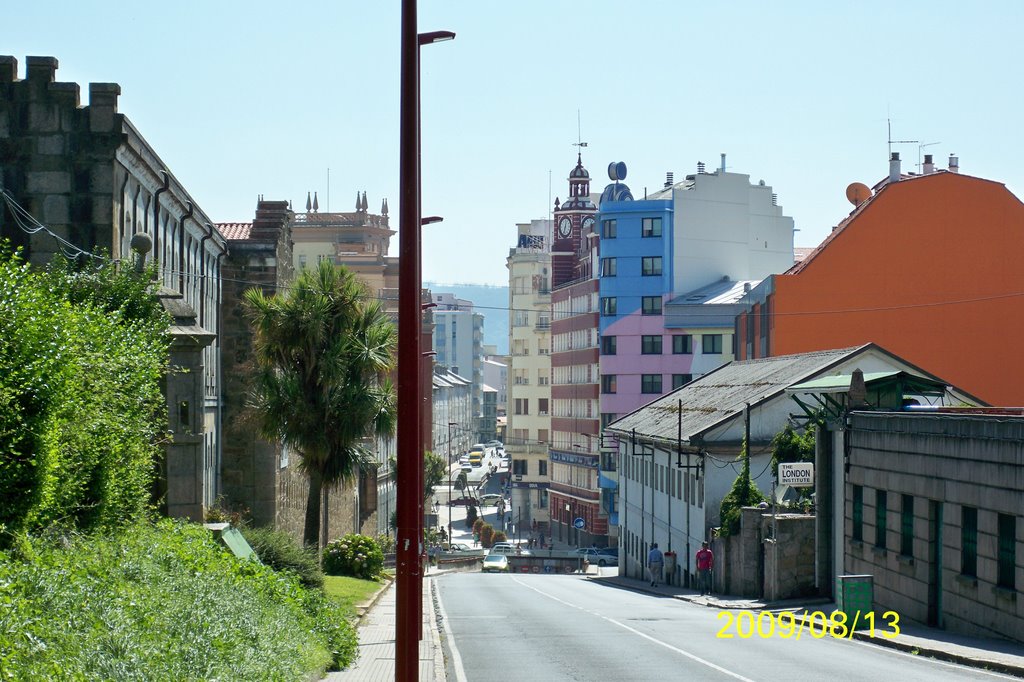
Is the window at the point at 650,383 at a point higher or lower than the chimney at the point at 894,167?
lower

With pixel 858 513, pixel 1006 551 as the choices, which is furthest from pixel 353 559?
pixel 1006 551

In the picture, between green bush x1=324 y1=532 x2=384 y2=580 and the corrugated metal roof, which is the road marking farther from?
the corrugated metal roof

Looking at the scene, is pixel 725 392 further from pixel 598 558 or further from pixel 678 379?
pixel 678 379

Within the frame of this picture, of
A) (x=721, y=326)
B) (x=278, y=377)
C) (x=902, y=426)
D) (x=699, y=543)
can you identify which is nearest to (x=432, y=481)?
(x=721, y=326)

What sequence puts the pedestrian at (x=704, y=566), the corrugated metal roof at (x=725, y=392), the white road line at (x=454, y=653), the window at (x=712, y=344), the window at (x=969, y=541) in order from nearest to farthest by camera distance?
1. the white road line at (x=454, y=653)
2. the window at (x=969, y=541)
3. the pedestrian at (x=704, y=566)
4. the corrugated metal roof at (x=725, y=392)
5. the window at (x=712, y=344)

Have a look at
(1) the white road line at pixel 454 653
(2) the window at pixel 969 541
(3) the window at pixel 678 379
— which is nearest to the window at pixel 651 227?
(3) the window at pixel 678 379

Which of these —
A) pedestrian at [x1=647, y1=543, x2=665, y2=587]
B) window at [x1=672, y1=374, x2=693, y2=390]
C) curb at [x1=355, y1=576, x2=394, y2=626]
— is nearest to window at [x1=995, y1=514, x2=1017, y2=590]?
curb at [x1=355, y1=576, x2=394, y2=626]

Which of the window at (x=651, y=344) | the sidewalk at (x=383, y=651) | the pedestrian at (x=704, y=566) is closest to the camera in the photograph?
the sidewalk at (x=383, y=651)

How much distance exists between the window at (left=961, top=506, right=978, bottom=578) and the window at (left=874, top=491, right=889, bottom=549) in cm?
452

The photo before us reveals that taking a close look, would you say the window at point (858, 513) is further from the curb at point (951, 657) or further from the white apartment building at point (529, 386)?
the white apartment building at point (529, 386)

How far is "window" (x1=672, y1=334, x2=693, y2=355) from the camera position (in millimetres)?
98188

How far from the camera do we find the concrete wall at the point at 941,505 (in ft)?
73.7

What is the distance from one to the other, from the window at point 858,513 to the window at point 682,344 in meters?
66.5

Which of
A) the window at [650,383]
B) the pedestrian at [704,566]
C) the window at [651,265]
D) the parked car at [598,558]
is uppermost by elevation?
the window at [651,265]
